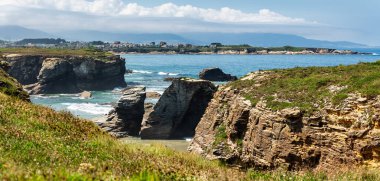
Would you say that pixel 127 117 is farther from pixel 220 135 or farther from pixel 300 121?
pixel 300 121

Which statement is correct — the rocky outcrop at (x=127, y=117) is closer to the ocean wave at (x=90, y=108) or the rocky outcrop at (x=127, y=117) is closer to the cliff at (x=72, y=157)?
the ocean wave at (x=90, y=108)

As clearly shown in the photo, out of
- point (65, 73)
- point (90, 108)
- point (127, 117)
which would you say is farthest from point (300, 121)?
point (65, 73)

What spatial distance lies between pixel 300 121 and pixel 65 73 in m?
94.8

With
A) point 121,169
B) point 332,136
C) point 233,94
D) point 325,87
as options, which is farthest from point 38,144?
point 233,94

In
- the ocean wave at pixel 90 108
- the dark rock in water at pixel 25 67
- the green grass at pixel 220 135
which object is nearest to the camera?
the green grass at pixel 220 135

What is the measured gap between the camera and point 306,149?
980 inches

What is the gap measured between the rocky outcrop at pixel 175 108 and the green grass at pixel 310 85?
53.6ft

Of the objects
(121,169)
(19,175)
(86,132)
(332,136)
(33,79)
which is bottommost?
(33,79)

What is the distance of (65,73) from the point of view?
112 metres

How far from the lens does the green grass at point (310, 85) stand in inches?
1009

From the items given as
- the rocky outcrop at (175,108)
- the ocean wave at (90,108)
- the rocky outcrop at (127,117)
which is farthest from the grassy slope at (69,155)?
the ocean wave at (90,108)

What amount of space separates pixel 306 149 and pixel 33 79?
10521 centimetres

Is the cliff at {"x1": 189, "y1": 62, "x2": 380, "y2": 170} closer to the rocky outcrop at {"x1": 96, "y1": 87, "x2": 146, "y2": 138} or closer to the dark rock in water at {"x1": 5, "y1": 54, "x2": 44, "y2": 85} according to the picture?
the rocky outcrop at {"x1": 96, "y1": 87, "x2": 146, "y2": 138}

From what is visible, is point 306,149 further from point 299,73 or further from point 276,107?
point 299,73
